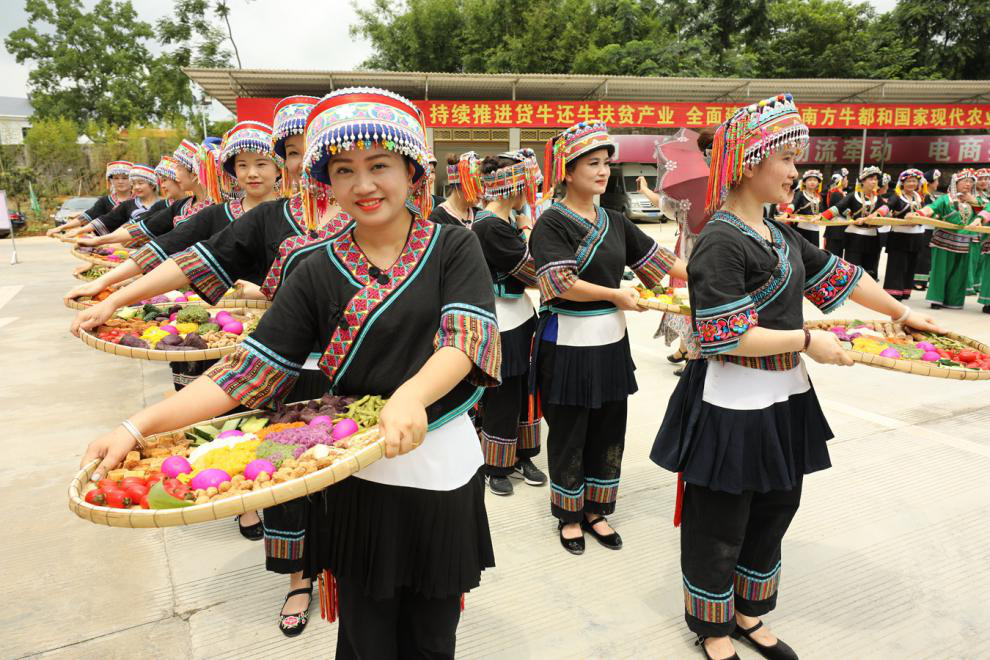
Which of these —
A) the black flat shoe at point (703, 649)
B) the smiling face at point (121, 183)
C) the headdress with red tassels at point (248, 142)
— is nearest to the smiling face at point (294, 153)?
the headdress with red tassels at point (248, 142)

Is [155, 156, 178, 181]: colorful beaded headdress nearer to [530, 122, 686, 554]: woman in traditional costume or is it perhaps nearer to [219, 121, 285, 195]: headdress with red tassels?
[219, 121, 285, 195]: headdress with red tassels

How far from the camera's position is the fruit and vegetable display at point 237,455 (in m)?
1.20

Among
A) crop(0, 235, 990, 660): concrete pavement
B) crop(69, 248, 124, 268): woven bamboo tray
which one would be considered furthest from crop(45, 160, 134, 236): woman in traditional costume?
crop(0, 235, 990, 660): concrete pavement

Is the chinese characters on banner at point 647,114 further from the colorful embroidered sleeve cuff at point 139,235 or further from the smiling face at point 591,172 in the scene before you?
the smiling face at point 591,172

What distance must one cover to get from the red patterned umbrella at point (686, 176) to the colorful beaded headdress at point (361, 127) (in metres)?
3.61

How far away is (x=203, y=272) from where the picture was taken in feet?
7.14

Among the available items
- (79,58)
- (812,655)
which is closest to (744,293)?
(812,655)

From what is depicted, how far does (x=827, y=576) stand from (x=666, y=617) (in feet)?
2.52

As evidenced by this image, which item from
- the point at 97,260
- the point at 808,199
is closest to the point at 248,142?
the point at 97,260

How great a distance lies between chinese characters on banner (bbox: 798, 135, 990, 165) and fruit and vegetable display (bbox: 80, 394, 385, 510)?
23.5 metres

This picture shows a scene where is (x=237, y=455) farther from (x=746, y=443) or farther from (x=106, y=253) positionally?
(x=106, y=253)

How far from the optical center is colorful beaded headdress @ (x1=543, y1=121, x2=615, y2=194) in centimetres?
281

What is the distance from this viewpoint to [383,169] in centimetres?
143

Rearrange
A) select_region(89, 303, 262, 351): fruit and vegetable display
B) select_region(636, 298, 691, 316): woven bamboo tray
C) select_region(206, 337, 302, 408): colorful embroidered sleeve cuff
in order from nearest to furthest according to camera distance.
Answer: select_region(206, 337, 302, 408): colorful embroidered sleeve cuff
select_region(89, 303, 262, 351): fruit and vegetable display
select_region(636, 298, 691, 316): woven bamboo tray
